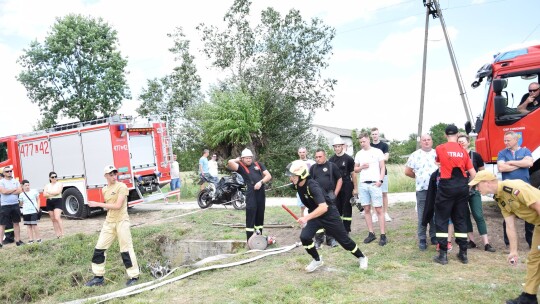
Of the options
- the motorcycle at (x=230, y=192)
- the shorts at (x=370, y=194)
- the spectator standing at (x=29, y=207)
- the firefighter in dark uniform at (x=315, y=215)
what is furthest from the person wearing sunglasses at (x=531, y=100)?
the spectator standing at (x=29, y=207)

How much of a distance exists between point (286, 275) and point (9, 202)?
24.6 ft

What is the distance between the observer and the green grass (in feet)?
16.8

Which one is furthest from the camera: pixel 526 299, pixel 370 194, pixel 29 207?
pixel 29 207

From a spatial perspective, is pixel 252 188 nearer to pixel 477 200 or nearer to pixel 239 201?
pixel 477 200

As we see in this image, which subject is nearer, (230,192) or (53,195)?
(53,195)

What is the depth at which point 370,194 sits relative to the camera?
7.42 meters

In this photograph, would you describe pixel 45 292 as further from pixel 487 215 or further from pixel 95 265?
pixel 487 215

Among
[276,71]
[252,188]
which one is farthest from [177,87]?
[252,188]

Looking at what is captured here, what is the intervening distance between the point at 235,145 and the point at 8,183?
41.0ft

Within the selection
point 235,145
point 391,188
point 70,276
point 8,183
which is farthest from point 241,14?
point 70,276

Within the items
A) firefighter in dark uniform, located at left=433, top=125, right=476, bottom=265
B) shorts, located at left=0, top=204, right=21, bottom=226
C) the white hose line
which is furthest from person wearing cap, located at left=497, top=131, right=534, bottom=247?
shorts, located at left=0, top=204, right=21, bottom=226

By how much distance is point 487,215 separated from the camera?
900cm

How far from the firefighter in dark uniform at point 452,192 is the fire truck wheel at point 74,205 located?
35.9ft

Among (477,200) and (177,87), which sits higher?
(177,87)
